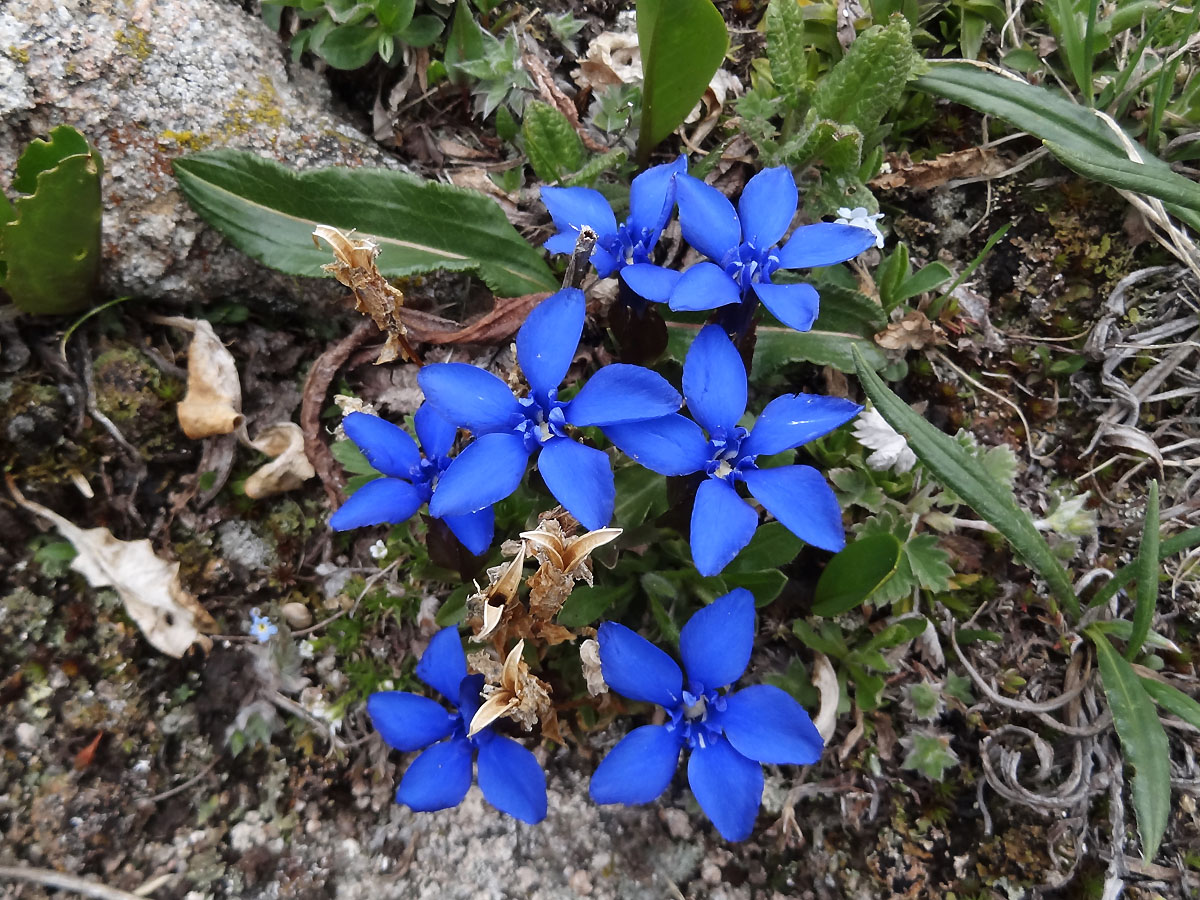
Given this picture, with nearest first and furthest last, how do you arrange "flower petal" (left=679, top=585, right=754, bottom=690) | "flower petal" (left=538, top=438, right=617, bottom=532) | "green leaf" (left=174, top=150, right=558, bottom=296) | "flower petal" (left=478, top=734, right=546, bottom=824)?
"flower petal" (left=538, top=438, right=617, bottom=532) < "flower petal" (left=679, top=585, right=754, bottom=690) < "flower petal" (left=478, top=734, right=546, bottom=824) < "green leaf" (left=174, top=150, right=558, bottom=296)

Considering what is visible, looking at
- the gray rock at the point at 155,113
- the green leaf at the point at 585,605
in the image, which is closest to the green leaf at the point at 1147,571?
the green leaf at the point at 585,605

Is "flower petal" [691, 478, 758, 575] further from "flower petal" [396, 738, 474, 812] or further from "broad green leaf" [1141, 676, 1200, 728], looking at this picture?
"broad green leaf" [1141, 676, 1200, 728]

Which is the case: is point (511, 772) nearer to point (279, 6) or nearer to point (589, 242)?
point (589, 242)

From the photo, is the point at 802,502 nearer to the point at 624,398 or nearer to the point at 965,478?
the point at 624,398

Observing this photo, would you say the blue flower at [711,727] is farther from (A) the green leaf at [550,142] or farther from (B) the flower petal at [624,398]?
(A) the green leaf at [550,142]


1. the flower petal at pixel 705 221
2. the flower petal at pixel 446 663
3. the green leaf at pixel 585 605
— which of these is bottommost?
the flower petal at pixel 446 663

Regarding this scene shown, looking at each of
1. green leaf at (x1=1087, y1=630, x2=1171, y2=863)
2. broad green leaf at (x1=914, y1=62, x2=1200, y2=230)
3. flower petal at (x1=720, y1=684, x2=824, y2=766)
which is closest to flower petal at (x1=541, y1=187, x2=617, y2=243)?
flower petal at (x1=720, y1=684, x2=824, y2=766)

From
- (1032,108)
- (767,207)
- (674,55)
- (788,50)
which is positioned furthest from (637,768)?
(1032,108)
